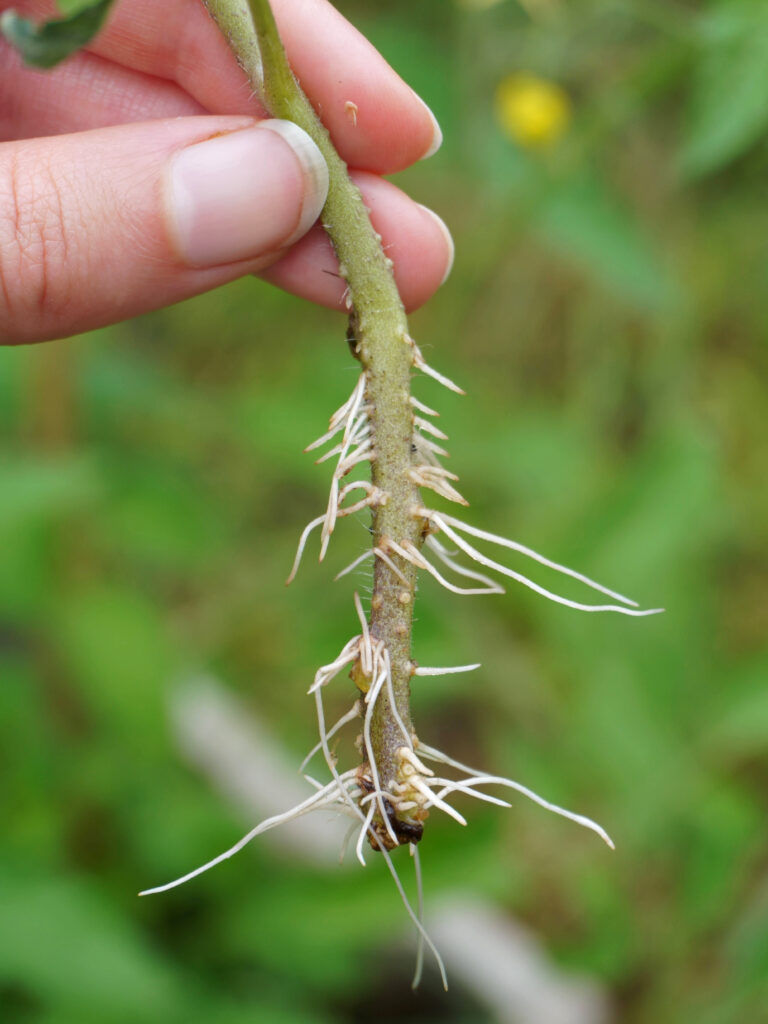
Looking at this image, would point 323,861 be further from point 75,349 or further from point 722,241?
point 722,241

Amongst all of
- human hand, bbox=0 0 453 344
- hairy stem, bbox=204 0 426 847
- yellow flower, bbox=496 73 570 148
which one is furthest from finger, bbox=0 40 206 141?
yellow flower, bbox=496 73 570 148

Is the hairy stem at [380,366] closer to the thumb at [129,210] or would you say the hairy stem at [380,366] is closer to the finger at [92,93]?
the thumb at [129,210]

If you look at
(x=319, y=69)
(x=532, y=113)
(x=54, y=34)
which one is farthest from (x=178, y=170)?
(x=532, y=113)

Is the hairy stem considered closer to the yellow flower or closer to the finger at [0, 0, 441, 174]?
the finger at [0, 0, 441, 174]

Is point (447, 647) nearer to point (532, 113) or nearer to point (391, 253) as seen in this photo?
point (391, 253)

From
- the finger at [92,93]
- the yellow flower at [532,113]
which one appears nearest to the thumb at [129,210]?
the finger at [92,93]
